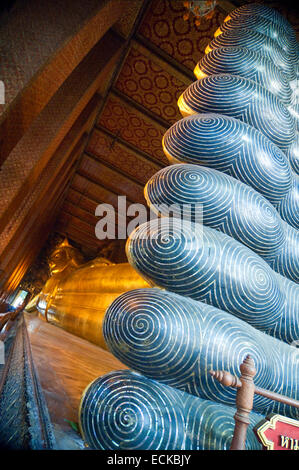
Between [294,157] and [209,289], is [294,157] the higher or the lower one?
the higher one

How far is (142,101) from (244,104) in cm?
332

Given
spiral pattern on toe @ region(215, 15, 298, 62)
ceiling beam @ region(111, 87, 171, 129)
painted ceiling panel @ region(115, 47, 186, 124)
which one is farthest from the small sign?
ceiling beam @ region(111, 87, 171, 129)

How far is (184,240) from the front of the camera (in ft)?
3.52

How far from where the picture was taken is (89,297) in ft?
10.6

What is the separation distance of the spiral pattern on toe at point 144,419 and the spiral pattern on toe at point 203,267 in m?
→ 0.39

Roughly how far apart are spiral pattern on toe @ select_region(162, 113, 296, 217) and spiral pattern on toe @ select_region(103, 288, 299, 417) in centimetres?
83

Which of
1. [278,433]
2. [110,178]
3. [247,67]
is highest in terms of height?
[110,178]

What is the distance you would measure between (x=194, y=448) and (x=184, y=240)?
67 centimetres

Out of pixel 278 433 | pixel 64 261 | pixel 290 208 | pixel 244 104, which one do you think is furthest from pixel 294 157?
pixel 64 261

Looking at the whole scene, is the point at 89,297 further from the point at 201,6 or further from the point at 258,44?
the point at 201,6

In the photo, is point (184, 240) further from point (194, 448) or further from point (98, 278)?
point (98, 278)

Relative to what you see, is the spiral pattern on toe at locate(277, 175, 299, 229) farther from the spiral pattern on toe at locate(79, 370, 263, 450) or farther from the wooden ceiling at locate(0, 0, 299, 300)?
the wooden ceiling at locate(0, 0, 299, 300)

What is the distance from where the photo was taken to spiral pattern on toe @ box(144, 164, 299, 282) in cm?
127

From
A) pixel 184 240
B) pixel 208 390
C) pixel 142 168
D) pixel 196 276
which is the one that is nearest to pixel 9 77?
pixel 184 240
